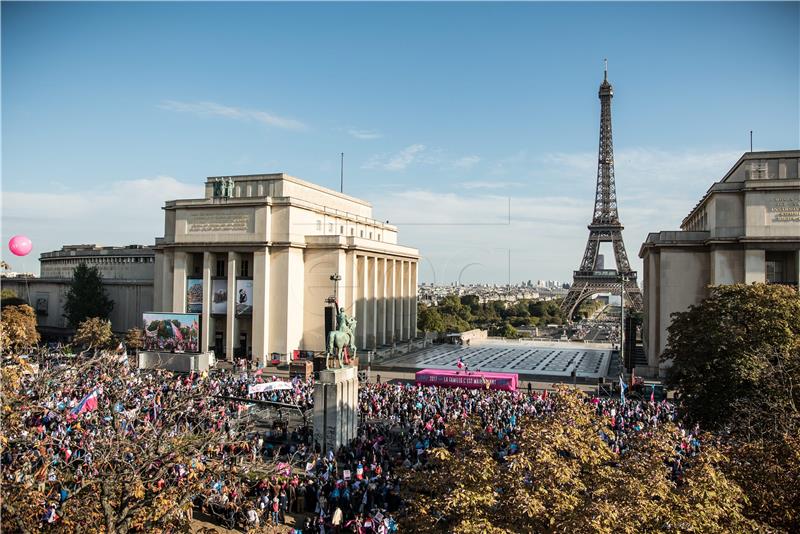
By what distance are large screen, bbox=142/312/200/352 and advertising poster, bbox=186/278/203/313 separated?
7218mm

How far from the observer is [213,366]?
163 feet

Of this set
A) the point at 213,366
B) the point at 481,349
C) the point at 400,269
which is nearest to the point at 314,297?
the point at 213,366

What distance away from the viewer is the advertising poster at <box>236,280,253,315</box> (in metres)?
55.2

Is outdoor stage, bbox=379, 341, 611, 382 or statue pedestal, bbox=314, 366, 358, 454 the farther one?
outdoor stage, bbox=379, 341, 611, 382

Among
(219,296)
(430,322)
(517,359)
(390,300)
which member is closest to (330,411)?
(219,296)

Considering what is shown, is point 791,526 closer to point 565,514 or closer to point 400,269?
point 565,514

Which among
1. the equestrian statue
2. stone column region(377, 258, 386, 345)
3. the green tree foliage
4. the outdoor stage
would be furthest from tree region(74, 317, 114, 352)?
the green tree foliage

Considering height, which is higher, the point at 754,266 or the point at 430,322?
the point at 754,266

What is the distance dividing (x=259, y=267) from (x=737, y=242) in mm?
38557

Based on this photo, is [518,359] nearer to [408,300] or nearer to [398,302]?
[398,302]

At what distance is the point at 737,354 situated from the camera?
24375 mm

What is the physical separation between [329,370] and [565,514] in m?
16.6

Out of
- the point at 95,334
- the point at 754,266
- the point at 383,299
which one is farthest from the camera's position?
the point at 383,299

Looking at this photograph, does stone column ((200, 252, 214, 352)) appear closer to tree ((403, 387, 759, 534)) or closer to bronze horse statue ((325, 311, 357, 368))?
bronze horse statue ((325, 311, 357, 368))
